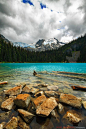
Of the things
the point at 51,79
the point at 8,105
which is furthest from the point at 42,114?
the point at 51,79

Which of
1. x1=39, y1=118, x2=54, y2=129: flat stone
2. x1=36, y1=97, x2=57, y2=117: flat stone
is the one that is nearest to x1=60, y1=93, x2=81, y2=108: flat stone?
x1=36, y1=97, x2=57, y2=117: flat stone

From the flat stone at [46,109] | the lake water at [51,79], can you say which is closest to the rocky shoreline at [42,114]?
the flat stone at [46,109]

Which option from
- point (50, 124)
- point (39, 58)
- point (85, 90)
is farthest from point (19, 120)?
point (39, 58)

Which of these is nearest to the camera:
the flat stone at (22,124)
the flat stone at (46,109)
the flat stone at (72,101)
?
the flat stone at (22,124)

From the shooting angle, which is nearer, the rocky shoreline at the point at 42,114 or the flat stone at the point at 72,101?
the rocky shoreline at the point at 42,114

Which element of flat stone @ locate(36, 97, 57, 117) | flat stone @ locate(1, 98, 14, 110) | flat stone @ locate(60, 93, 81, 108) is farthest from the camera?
flat stone @ locate(60, 93, 81, 108)

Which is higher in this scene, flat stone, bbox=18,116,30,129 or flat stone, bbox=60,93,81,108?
flat stone, bbox=60,93,81,108

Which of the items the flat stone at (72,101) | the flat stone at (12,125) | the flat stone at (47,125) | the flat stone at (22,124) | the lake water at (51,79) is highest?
the flat stone at (72,101)

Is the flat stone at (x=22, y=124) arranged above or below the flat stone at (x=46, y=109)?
below

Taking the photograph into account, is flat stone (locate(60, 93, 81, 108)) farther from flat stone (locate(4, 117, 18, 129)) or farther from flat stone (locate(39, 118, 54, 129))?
flat stone (locate(4, 117, 18, 129))

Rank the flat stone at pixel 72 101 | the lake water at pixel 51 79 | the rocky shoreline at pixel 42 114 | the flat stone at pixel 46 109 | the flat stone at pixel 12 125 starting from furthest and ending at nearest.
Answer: the lake water at pixel 51 79 < the flat stone at pixel 72 101 < the flat stone at pixel 46 109 < the rocky shoreline at pixel 42 114 < the flat stone at pixel 12 125

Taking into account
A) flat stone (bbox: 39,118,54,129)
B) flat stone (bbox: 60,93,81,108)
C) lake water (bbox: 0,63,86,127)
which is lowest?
lake water (bbox: 0,63,86,127)

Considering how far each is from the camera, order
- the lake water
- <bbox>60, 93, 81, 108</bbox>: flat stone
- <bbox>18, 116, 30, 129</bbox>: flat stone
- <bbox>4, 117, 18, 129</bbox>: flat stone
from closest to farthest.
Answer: <bbox>4, 117, 18, 129</bbox>: flat stone, <bbox>18, 116, 30, 129</bbox>: flat stone, <bbox>60, 93, 81, 108</bbox>: flat stone, the lake water

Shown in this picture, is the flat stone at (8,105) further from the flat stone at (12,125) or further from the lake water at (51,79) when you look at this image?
the lake water at (51,79)
